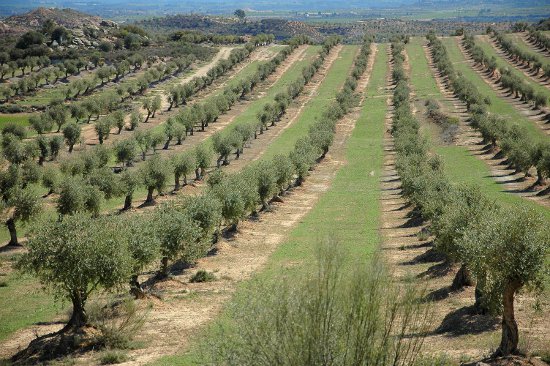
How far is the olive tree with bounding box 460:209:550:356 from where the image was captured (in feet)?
89.1

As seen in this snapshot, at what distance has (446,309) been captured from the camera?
36656mm

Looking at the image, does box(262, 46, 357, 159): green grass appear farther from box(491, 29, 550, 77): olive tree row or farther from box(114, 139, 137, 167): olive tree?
box(491, 29, 550, 77): olive tree row

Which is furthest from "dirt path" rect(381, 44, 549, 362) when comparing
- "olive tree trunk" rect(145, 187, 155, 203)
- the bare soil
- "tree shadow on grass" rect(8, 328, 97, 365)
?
the bare soil

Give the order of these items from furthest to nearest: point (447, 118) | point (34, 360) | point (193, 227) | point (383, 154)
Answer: point (447, 118), point (383, 154), point (193, 227), point (34, 360)

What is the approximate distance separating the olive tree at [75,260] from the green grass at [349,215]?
701cm

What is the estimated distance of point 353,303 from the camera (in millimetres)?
Answer: 18297

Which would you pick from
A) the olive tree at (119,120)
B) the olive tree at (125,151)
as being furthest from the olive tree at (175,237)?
the olive tree at (119,120)

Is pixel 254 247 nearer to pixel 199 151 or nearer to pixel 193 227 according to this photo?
pixel 193 227

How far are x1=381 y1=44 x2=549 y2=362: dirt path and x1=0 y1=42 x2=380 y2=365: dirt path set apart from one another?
40.2 feet

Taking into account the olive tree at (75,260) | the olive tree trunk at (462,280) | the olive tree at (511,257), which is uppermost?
the olive tree at (511,257)

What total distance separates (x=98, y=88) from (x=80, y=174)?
3575 inches

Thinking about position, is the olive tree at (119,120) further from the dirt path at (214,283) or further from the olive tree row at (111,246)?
the olive tree row at (111,246)

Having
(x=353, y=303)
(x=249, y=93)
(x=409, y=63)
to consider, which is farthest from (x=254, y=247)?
(x=409, y=63)

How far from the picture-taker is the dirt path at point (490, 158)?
7699 centimetres
